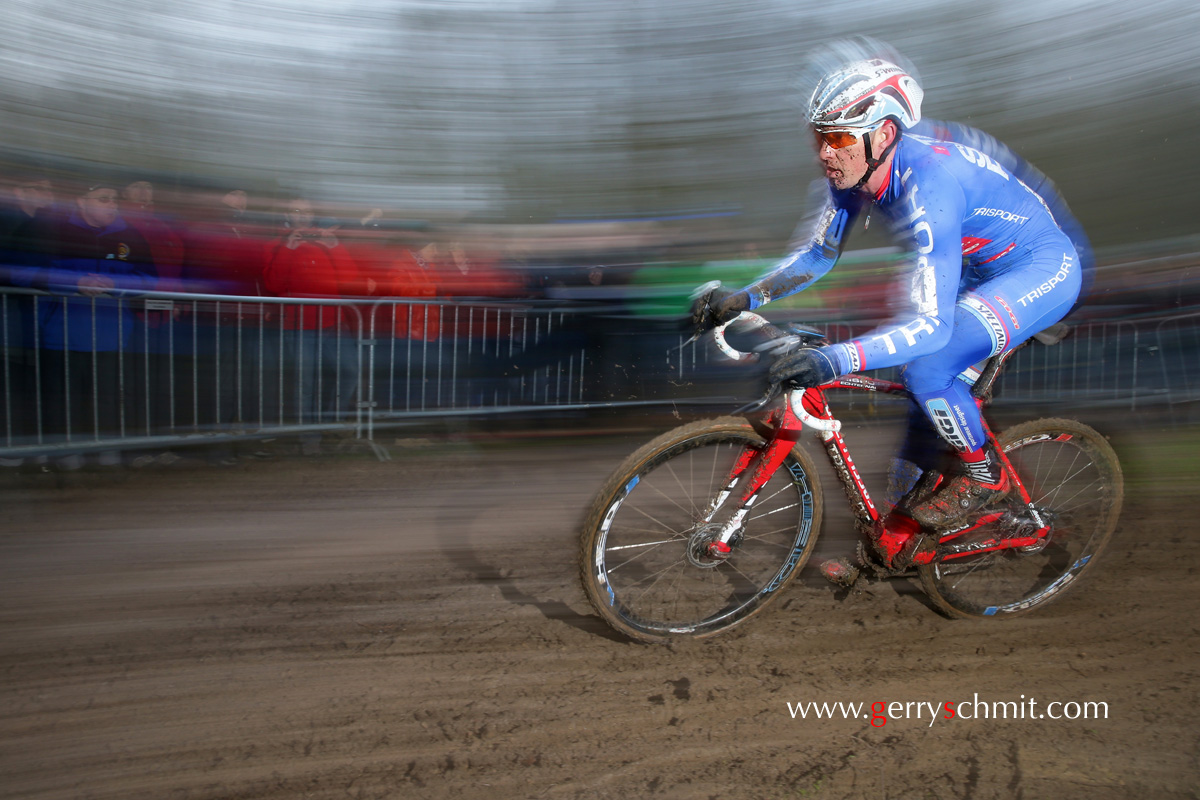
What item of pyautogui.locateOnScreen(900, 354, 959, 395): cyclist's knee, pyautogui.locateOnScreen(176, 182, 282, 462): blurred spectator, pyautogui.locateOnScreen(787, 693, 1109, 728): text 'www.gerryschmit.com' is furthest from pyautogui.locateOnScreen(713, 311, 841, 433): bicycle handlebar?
pyautogui.locateOnScreen(176, 182, 282, 462): blurred spectator

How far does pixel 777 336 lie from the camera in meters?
2.82

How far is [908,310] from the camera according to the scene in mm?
2594

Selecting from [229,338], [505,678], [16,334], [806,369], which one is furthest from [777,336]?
[16,334]

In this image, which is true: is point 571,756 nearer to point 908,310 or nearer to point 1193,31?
point 908,310

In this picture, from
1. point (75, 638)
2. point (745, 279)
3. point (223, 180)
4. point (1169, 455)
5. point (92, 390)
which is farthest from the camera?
point (223, 180)

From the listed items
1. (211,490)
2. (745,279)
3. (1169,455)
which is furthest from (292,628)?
(1169,455)

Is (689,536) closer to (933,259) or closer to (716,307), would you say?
(716,307)

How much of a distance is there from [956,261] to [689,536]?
54.4 inches

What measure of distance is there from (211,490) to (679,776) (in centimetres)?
423

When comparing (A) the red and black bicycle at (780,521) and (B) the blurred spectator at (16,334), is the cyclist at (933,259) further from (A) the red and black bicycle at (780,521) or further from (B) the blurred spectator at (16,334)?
(B) the blurred spectator at (16,334)

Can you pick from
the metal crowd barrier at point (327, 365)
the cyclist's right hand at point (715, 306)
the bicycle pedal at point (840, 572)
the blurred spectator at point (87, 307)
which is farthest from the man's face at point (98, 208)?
the bicycle pedal at point (840, 572)

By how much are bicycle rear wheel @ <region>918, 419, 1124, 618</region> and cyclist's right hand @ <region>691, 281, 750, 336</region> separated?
1239 mm

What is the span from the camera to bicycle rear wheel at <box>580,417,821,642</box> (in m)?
2.71

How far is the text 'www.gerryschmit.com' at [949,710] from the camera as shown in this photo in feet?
8.64
